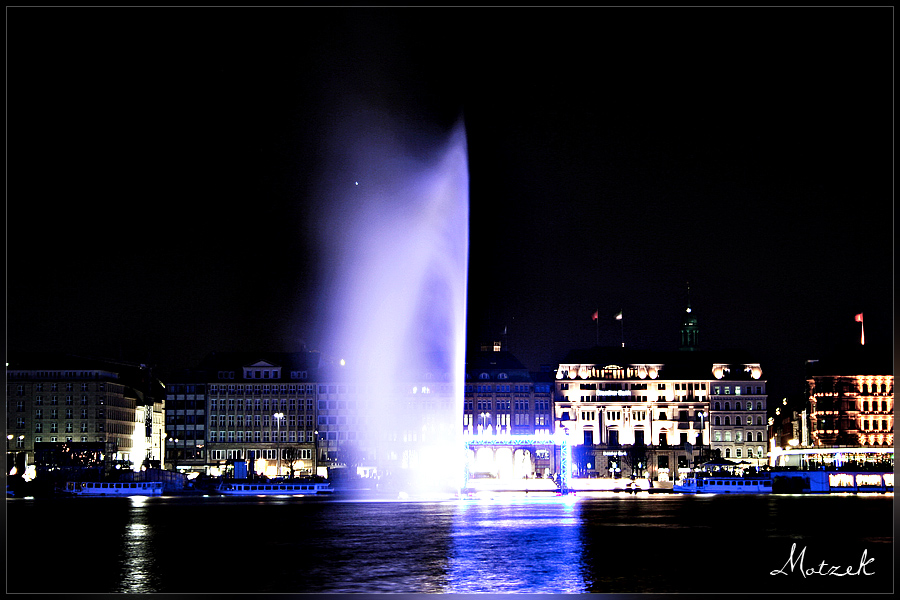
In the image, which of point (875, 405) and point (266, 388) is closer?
point (875, 405)

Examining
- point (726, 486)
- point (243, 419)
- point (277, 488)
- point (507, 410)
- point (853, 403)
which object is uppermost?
point (853, 403)

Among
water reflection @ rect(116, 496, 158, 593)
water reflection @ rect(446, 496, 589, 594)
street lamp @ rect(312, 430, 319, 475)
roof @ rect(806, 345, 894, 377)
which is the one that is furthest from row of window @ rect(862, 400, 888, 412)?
water reflection @ rect(116, 496, 158, 593)

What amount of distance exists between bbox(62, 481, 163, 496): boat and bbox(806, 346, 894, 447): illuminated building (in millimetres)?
86697

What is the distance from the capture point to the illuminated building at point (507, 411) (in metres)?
162

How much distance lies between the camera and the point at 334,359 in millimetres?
164625

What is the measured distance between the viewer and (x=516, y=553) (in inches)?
2205

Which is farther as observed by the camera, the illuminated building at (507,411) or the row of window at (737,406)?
the row of window at (737,406)

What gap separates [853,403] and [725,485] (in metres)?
30.8

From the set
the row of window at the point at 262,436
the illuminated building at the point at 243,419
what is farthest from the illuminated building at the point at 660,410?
the illuminated building at the point at 243,419

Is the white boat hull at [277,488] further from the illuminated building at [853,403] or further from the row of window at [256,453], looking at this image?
the illuminated building at [853,403]

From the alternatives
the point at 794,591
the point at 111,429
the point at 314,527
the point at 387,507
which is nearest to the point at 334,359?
the point at 111,429

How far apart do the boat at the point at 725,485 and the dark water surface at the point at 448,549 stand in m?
37.3

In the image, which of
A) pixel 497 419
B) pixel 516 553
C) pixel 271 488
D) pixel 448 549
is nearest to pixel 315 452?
pixel 271 488

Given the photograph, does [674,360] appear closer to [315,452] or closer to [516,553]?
[315,452]
